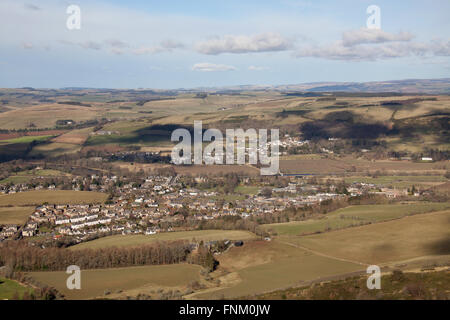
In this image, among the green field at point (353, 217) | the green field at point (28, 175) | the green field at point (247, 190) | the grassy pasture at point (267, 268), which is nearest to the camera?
the grassy pasture at point (267, 268)

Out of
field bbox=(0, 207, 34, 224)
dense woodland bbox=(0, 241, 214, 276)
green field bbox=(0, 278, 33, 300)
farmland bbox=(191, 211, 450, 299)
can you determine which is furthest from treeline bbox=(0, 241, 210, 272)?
field bbox=(0, 207, 34, 224)

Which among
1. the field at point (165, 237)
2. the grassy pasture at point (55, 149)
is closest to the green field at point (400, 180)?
the field at point (165, 237)

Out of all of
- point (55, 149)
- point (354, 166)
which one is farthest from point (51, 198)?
point (354, 166)

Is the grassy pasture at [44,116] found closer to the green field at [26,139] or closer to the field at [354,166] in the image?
the green field at [26,139]

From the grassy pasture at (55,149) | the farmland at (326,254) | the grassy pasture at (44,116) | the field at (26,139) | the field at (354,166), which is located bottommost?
the farmland at (326,254)

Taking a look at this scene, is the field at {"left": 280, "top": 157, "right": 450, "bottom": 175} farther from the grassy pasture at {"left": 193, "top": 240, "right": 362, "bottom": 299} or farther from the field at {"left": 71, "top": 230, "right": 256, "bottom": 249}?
the grassy pasture at {"left": 193, "top": 240, "right": 362, "bottom": 299}
